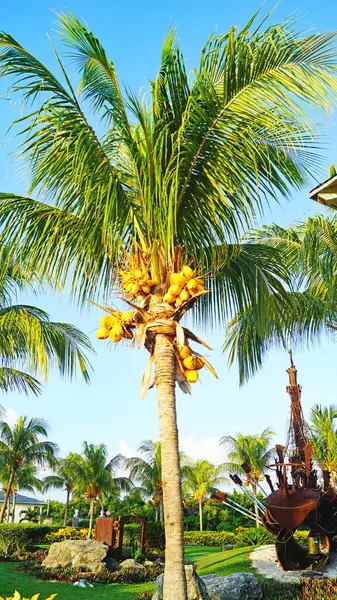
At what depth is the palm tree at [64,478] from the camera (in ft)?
139

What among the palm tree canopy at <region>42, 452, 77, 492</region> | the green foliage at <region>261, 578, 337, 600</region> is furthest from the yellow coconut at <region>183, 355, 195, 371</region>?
the palm tree canopy at <region>42, 452, 77, 492</region>

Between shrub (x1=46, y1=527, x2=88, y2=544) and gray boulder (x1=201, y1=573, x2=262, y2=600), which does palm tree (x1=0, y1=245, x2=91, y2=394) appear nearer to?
gray boulder (x1=201, y1=573, x2=262, y2=600)

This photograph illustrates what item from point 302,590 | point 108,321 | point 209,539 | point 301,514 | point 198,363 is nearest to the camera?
point 198,363

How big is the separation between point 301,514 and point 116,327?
274 inches

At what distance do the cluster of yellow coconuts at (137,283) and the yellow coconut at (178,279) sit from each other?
0.89 feet

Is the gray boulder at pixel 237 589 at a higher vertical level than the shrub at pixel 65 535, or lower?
lower

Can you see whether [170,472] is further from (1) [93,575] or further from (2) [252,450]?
(2) [252,450]

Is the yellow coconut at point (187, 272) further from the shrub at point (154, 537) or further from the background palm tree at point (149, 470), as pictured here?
the background palm tree at point (149, 470)

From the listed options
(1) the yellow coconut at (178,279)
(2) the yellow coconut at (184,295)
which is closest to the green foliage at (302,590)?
(2) the yellow coconut at (184,295)

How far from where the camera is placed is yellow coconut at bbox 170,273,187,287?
6.44m

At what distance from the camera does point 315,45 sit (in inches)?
246

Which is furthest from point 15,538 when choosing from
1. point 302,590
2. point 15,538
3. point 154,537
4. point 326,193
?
point 326,193

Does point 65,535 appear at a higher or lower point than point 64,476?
lower

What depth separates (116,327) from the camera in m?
6.63
